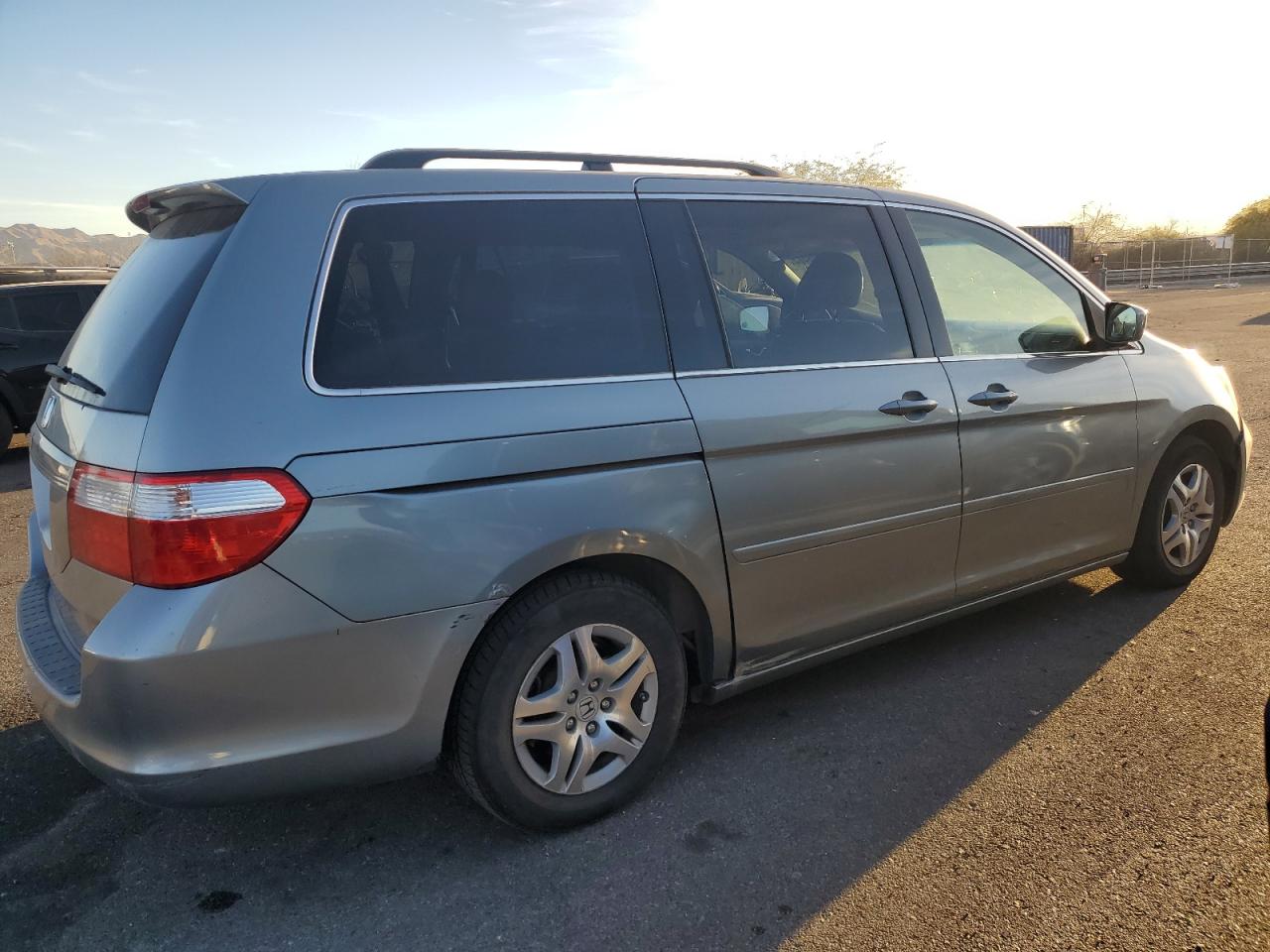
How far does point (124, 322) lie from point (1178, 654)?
3.92 m

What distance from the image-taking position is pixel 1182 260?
4388 cm

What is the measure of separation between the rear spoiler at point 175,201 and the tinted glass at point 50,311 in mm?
7851

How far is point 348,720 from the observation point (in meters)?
2.34

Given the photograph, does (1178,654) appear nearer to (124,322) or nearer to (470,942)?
(470,942)

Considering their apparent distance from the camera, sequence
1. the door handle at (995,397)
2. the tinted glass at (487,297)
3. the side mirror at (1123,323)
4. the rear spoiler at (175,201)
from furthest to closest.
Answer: the side mirror at (1123,323) < the door handle at (995,397) < the rear spoiler at (175,201) < the tinted glass at (487,297)

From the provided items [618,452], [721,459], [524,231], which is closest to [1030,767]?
[721,459]

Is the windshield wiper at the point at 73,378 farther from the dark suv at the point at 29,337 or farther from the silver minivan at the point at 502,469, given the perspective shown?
the dark suv at the point at 29,337

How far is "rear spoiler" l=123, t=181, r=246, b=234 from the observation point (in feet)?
8.29

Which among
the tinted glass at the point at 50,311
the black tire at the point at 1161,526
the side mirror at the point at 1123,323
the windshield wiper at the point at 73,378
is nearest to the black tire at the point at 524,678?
the windshield wiper at the point at 73,378

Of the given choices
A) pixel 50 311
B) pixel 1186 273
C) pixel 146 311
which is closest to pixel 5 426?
pixel 50 311

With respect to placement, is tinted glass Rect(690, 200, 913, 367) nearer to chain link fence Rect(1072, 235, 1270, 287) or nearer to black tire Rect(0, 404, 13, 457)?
black tire Rect(0, 404, 13, 457)

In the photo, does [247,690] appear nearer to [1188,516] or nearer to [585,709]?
[585,709]

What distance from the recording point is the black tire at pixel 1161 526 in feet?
13.8

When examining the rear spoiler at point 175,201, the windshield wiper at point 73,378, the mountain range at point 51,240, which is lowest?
the windshield wiper at point 73,378
